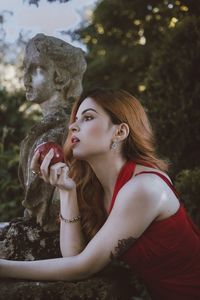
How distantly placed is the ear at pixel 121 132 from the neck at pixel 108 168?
4.1 inches

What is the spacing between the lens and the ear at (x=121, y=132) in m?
2.17

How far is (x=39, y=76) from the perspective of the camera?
8.92 ft

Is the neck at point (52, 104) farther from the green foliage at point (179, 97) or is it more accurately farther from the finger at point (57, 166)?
the green foliage at point (179, 97)

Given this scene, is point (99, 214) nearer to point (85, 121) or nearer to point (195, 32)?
point (85, 121)

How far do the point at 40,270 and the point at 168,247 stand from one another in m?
0.60

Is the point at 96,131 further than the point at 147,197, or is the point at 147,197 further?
the point at 96,131

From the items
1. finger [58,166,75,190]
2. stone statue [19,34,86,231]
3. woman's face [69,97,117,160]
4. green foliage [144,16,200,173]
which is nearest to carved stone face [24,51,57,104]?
→ stone statue [19,34,86,231]

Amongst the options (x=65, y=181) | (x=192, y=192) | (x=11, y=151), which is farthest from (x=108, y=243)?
(x=11, y=151)

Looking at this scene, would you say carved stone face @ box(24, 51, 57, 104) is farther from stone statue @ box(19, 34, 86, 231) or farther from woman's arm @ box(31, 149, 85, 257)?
woman's arm @ box(31, 149, 85, 257)

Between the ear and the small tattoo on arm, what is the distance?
0.54m

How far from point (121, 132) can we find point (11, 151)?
20.2ft

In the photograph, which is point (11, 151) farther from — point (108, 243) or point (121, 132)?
point (108, 243)

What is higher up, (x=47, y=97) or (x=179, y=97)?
(x=47, y=97)

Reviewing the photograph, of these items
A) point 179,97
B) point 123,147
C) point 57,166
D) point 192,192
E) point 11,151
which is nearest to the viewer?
point 57,166
